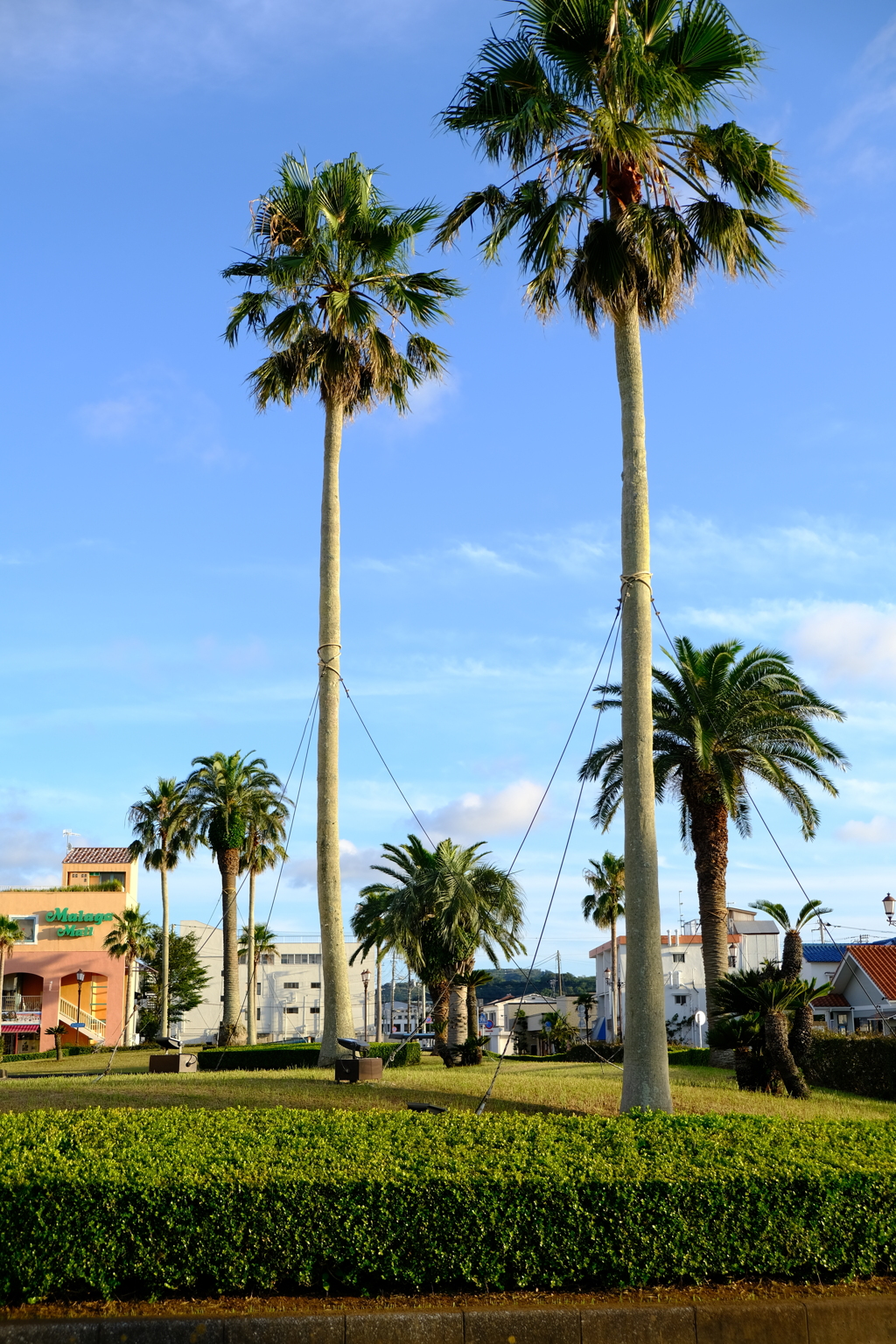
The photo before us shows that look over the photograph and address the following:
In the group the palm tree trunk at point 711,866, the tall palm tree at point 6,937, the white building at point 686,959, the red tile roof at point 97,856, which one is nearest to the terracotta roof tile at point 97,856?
the red tile roof at point 97,856

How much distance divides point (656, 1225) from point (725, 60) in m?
14.3

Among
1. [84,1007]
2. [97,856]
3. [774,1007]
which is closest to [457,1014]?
[774,1007]

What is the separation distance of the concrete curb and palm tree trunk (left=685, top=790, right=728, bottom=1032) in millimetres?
21269

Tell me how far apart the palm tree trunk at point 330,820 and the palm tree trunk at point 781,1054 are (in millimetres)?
7432

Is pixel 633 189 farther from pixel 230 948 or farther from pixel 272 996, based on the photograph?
pixel 272 996

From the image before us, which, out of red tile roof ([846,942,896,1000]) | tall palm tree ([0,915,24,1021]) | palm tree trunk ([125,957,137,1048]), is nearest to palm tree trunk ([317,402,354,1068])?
red tile roof ([846,942,896,1000])

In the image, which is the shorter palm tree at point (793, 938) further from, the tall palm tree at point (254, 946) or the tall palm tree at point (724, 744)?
the tall palm tree at point (254, 946)

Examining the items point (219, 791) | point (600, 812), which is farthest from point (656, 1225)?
point (219, 791)

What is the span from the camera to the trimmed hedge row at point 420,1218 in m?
6.44

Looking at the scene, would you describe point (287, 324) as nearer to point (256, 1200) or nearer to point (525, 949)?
point (256, 1200)

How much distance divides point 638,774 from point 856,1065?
14.9m

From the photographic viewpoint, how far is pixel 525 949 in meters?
35.0

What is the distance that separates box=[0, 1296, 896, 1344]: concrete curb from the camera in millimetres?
6113

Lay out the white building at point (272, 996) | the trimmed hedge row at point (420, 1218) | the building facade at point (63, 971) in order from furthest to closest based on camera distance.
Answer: the white building at point (272, 996)
the building facade at point (63, 971)
the trimmed hedge row at point (420, 1218)
